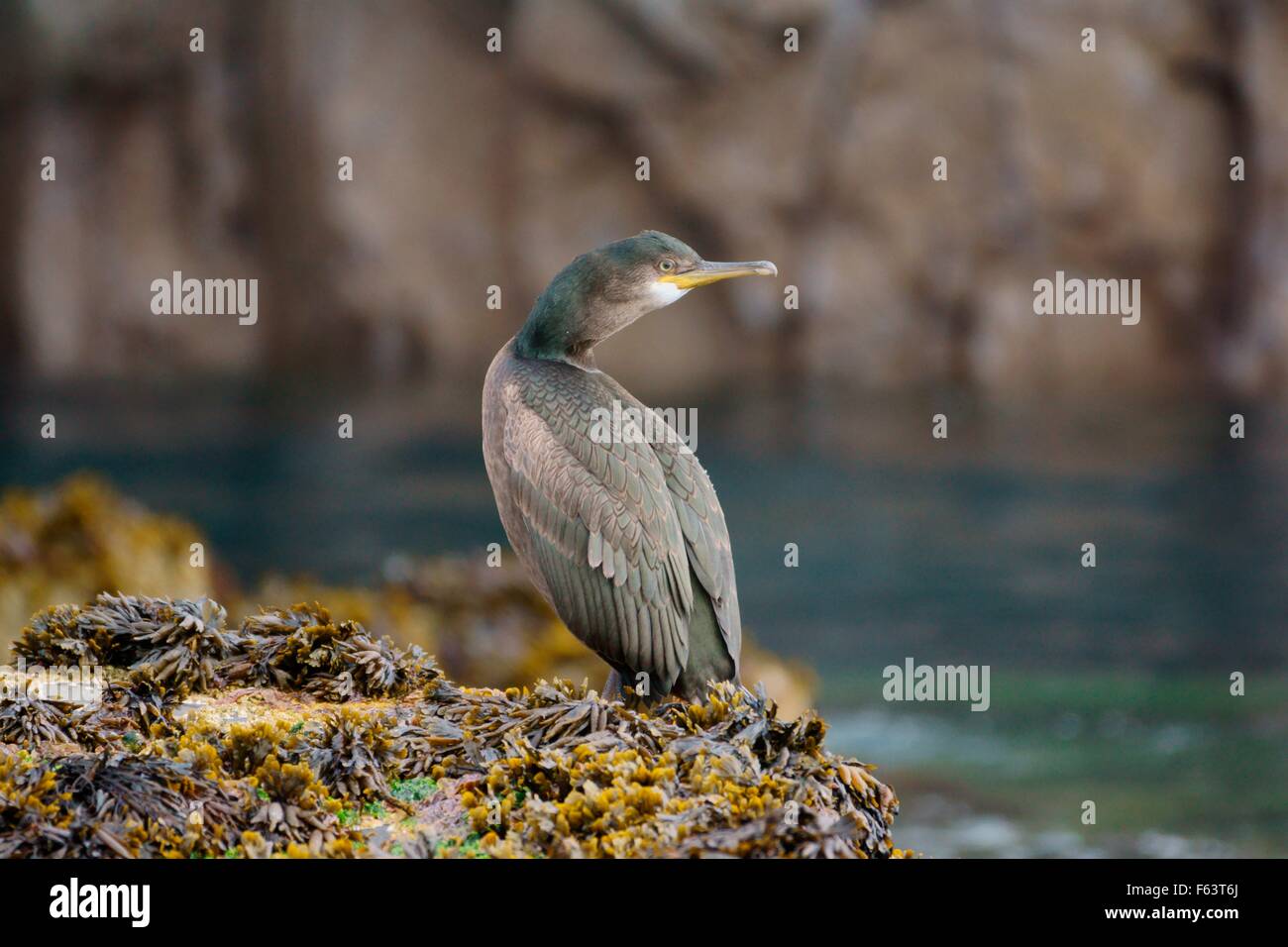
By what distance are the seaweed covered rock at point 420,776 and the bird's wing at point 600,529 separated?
188 millimetres

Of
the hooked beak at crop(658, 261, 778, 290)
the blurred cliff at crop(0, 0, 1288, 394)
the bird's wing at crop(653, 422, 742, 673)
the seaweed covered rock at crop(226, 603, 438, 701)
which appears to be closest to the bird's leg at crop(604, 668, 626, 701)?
the bird's wing at crop(653, 422, 742, 673)

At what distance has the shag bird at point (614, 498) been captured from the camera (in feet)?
12.4

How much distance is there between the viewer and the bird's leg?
3914mm

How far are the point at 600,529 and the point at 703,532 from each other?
0.31 m

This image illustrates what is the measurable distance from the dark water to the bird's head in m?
6.50

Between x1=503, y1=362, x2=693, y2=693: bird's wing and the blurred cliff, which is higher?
the blurred cliff

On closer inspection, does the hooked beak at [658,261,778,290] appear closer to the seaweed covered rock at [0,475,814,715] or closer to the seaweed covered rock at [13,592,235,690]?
the seaweed covered rock at [13,592,235,690]

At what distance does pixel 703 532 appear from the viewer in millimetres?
3908

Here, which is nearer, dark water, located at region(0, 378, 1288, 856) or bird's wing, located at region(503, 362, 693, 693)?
bird's wing, located at region(503, 362, 693, 693)

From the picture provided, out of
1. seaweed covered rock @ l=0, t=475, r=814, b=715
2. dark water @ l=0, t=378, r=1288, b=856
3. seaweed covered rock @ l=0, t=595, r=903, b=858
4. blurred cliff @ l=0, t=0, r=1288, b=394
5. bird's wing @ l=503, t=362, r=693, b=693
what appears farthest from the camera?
blurred cliff @ l=0, t=0, r=1288, b=394

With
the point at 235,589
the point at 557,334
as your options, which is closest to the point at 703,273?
the point at 557,334

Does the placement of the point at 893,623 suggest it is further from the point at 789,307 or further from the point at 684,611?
the point at 684,611

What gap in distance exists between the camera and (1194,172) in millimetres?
13703

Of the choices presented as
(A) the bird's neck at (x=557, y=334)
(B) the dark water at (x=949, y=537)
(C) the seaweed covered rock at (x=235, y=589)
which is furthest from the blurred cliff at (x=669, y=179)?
(A) the bird's neck at (x=557, y=334)
